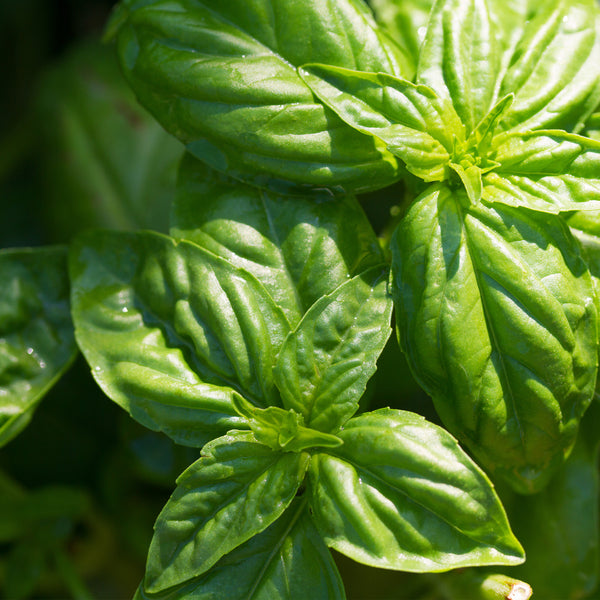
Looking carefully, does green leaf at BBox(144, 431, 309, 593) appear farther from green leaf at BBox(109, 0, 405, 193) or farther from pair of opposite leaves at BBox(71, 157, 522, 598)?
green leaf at BBox(109, 0, 405, 193)

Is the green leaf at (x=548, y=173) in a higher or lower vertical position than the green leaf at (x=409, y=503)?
higher

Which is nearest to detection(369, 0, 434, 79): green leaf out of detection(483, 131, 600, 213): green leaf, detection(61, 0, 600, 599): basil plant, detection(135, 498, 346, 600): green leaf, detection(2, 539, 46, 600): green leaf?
detection(61, 0, 600, 599): basil plant

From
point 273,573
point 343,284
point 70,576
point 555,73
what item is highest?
point 555,73

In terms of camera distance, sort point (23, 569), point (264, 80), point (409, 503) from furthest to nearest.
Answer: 1. point (23, 569)
2. point (264, 80)
3. point (409, 503)

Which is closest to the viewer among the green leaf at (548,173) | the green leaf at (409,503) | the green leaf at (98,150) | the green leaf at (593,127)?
the green leaf at (409,503)

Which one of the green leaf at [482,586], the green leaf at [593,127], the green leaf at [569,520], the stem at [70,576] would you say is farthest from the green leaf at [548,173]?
the stem at [70,576]

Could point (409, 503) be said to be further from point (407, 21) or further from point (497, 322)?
point (407, 21)

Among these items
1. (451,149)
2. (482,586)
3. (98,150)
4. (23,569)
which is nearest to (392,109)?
(451,149)

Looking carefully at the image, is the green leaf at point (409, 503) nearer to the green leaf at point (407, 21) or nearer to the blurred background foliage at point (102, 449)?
the blurred background foliage at point (102, 449)
